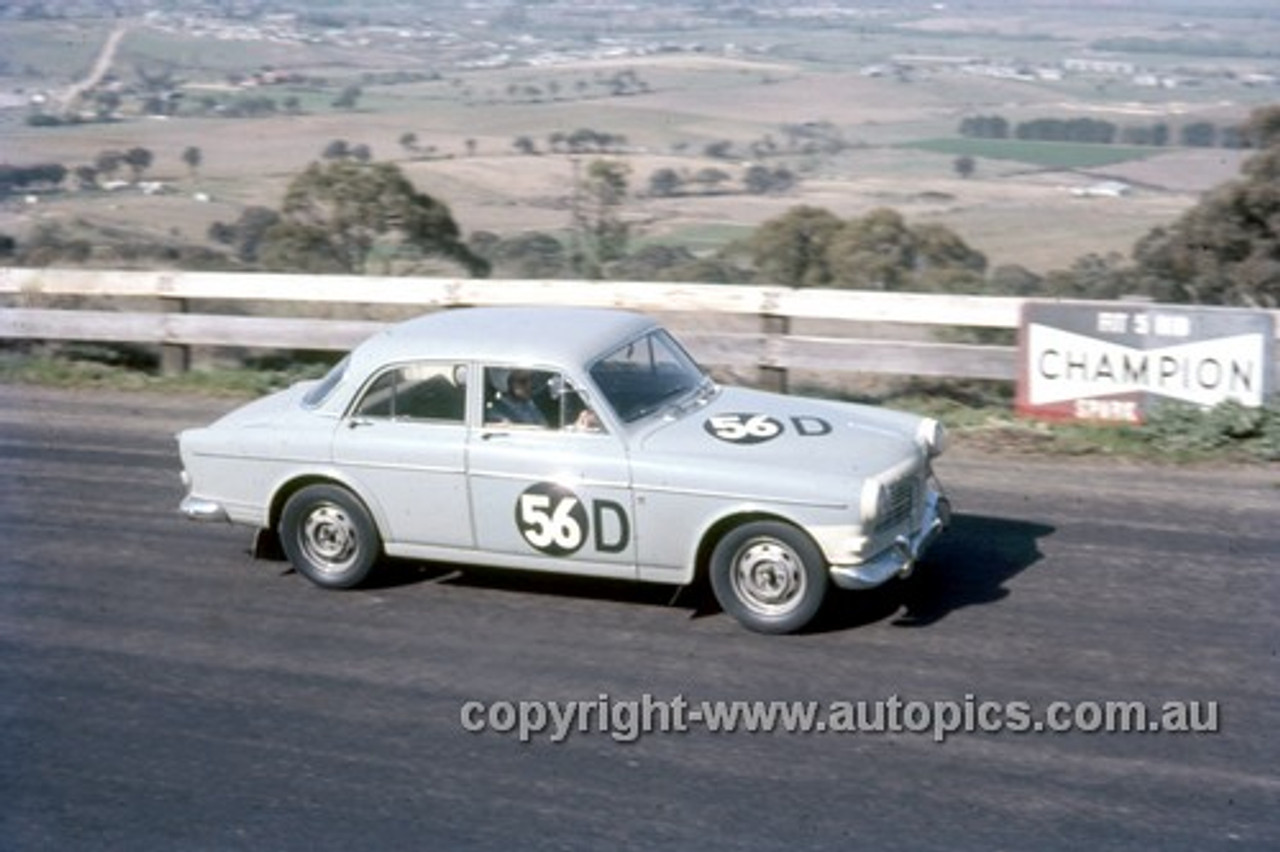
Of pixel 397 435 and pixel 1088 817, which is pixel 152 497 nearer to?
pixel 397 435

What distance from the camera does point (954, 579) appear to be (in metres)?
8.89

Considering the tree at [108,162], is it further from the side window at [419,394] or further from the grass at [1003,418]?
the side window at [419,394]

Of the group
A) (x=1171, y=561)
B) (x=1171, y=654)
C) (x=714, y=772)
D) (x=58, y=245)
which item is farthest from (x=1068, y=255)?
(x=714, y=772)

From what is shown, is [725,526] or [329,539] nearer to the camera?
[725,526]

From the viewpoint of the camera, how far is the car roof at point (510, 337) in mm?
8531

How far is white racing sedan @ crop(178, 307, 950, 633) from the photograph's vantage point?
7.93 m

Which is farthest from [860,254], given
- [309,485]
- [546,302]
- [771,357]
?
[309,485]

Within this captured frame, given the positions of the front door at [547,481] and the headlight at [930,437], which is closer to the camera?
the front door at [547,481]

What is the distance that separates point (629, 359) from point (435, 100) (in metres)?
29.9

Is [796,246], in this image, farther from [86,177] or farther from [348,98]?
[348,98]

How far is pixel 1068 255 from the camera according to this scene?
2397 centimetres

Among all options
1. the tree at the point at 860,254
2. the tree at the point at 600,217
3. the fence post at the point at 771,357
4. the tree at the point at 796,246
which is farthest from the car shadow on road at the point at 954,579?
the tree at the point at 796,246

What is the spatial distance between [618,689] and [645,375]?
76.9 inches

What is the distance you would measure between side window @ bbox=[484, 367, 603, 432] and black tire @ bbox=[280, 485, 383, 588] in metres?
0.90
